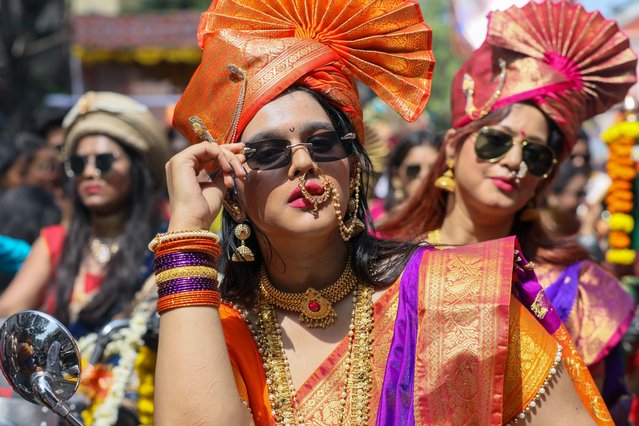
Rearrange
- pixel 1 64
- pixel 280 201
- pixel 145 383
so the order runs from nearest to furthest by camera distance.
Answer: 1. pixel 280 201
2. pixel 145 383
3. pixel 1 64

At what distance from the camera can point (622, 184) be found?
5.07 metres

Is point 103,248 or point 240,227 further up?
point 103,248

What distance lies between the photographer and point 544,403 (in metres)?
2.49

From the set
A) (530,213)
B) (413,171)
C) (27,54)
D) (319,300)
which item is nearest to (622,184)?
(530,213)

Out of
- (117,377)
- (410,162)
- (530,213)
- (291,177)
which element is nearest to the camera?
(291,177)

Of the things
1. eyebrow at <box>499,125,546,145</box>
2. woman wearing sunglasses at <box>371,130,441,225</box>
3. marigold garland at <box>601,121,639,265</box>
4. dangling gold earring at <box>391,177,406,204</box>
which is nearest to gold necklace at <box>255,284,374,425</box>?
eyebrow at <box>499,125,546,145</box>

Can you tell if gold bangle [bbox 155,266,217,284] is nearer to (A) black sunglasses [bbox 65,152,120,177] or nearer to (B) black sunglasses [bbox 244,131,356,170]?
(B) black sunglasses [bbox 244,131,356,170]

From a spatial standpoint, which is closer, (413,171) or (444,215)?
(444,215)

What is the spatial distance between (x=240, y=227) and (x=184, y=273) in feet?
1.26

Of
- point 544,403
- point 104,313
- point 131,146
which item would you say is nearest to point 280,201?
point 544,403

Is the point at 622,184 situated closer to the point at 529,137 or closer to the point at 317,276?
the point at 529,137

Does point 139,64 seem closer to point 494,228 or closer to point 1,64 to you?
point 1,64

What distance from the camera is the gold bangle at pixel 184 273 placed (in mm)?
2473

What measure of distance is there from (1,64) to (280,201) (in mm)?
15005
